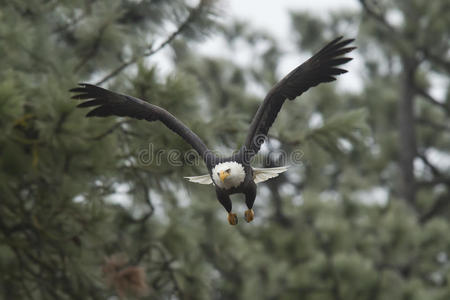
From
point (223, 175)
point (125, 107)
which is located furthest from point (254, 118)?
point (125, 107)

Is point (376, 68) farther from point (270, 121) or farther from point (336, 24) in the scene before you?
point (270, 121)

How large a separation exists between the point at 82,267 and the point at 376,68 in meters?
8.10

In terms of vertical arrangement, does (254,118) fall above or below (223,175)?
above

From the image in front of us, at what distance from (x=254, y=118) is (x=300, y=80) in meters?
0.35

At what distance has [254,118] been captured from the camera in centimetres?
267

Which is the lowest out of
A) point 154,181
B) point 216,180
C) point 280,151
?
point 216,180

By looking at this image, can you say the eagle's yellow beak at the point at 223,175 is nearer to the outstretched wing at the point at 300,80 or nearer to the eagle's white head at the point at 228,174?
the eagle's white head at the point at 228,174

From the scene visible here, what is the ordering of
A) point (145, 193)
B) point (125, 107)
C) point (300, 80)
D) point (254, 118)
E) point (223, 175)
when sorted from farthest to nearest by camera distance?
1. point (145, 193)
2. point (125, 107)
3. point (300, 80)
4. point (254, 118)
5. point (223, 175)

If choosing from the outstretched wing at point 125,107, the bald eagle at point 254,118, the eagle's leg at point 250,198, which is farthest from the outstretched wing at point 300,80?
the outstretched wing at point 125,107

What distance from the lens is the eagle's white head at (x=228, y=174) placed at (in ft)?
7.98

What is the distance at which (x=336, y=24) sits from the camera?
10344 millimetres

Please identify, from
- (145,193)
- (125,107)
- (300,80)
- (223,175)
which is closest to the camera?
(223,175)

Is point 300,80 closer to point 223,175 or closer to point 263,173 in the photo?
point 263,173

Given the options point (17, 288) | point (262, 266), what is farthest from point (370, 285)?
point (17, 288)
